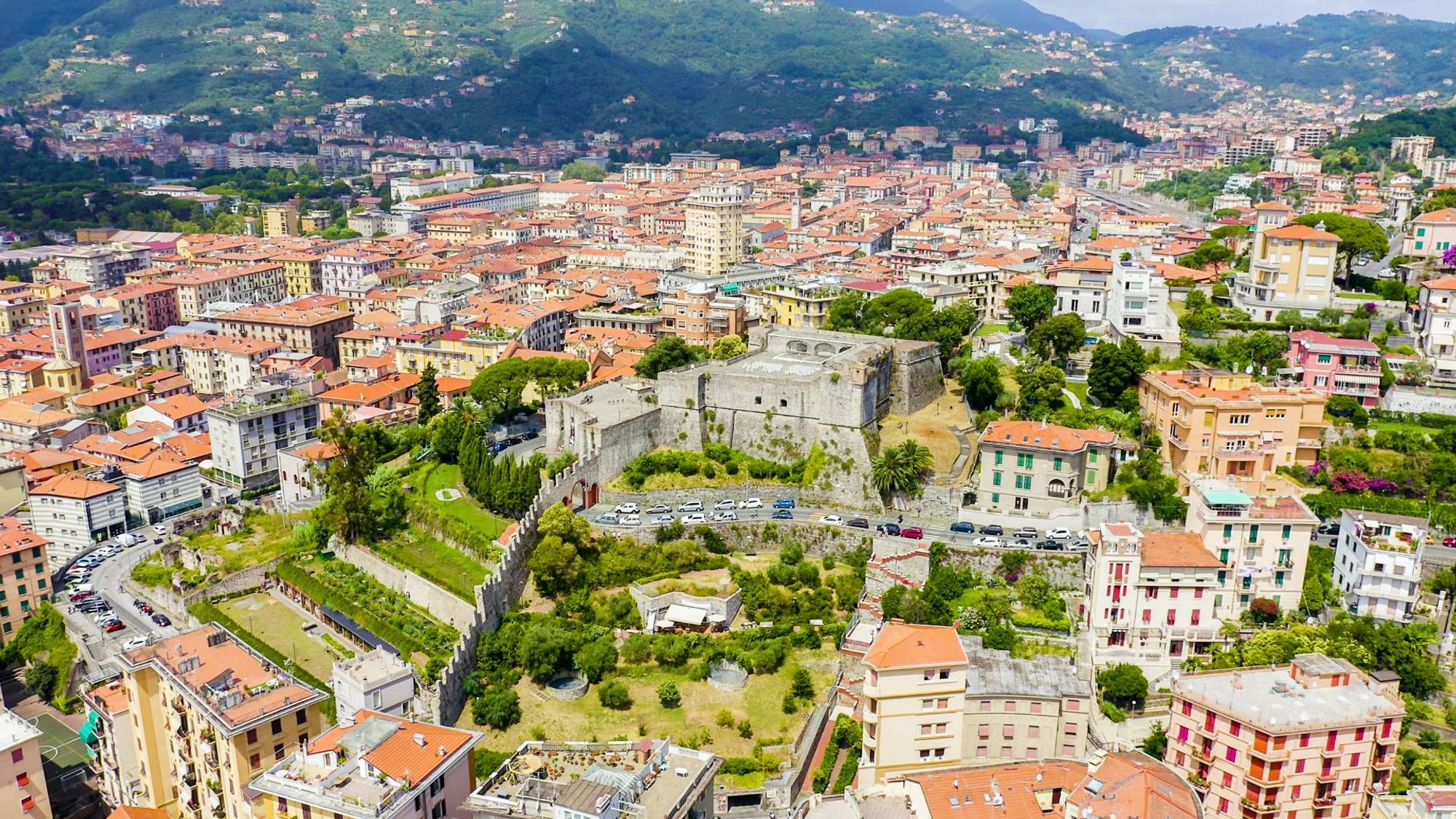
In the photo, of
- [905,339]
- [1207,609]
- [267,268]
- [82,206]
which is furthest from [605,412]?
[82,206]

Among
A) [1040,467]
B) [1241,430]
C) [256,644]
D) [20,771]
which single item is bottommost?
[256,644]

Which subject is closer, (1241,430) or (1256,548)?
(1256,548)

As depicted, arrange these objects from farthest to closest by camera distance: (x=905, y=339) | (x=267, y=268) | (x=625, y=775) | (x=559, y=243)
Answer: (x=559, y=243)
(x=267, y=268)
(x=905, y=339)
(x=625, y=775)

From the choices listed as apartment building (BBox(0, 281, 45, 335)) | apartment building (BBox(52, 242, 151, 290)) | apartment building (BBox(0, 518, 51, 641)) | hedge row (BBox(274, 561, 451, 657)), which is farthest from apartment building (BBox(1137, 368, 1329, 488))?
apartment building (BBox(52, 242, 151, 290))

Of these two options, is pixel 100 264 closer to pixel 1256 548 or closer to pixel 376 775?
pixel 376 775

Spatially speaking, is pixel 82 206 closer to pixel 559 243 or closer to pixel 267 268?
pixel 267 268

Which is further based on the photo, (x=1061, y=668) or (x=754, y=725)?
(x=754, y=725)

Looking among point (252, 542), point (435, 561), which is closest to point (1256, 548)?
point (435, 561)

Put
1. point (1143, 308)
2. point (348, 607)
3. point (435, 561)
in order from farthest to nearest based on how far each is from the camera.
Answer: point (1143, 308) < point (348, 607) < point (435, 561)
